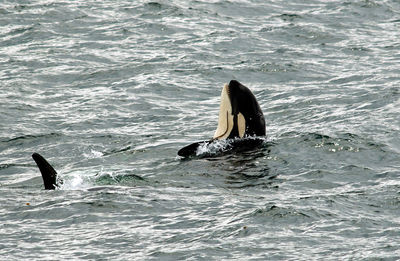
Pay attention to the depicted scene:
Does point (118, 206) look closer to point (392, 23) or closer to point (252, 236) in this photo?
point (252, 236)

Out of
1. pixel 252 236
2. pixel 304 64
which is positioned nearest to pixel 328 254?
pixel 252 236

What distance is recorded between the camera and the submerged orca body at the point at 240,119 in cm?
1716

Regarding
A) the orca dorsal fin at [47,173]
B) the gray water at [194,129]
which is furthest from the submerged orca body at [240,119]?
the orca dorsal fin at [47,173]

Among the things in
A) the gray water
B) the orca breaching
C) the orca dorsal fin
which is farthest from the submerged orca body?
the orca dorsal fin

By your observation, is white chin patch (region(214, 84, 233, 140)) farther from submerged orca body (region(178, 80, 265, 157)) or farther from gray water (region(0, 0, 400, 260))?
gray water (region(0, 0, 400, 260))

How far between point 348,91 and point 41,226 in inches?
435

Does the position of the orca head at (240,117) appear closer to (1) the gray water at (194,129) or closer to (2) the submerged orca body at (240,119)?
(2) the submerged orca body at (240,119)

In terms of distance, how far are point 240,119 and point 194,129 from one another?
2167mm

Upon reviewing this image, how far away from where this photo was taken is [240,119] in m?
17.2

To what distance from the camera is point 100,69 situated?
24.1m

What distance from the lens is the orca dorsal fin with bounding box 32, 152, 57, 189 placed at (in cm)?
1381

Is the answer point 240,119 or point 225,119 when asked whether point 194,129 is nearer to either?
point 225,119

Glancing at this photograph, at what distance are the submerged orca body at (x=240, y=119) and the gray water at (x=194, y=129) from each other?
0.35m

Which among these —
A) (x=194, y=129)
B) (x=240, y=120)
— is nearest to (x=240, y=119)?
(x=240, y=120)
